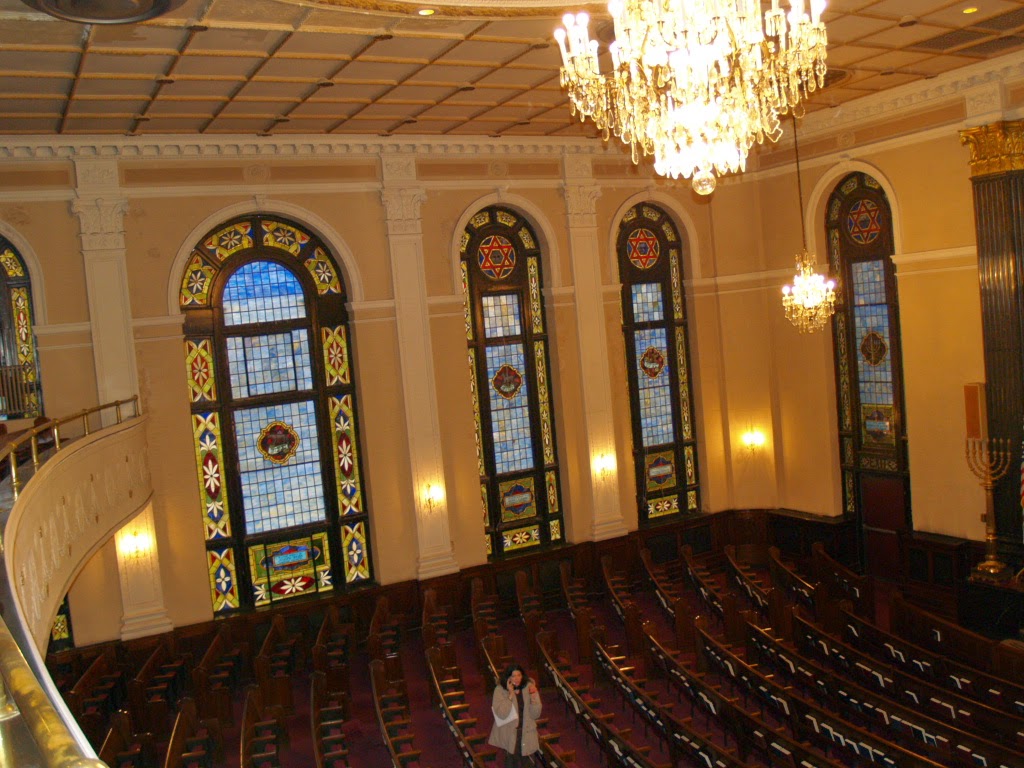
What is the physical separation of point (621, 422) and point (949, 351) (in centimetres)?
520

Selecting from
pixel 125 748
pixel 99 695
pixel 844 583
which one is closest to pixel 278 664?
pixel 99 695

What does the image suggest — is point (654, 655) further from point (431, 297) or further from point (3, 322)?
point (3, 322)

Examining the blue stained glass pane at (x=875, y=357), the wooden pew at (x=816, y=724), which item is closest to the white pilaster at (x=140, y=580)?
the wooden pew at (x=816, y=724)

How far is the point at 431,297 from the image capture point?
48.0 feet

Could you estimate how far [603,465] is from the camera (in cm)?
1579

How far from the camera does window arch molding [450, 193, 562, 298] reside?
48.7 ft

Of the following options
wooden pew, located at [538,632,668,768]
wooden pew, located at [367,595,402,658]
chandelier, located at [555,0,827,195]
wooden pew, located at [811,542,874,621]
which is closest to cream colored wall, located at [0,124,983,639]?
wooden pew, located at [367,595,402,658]

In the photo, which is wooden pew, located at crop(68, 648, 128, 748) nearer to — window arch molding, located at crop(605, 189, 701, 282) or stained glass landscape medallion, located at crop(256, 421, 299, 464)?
stained glass landscape medallion, located at crop(256, 421, 299, 464)

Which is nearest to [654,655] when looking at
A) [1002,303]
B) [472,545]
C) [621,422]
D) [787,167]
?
[472,545]

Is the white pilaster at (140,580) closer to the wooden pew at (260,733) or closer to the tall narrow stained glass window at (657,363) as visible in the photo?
the wooden pew at (260,733)

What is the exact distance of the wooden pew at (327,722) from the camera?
8.89 m

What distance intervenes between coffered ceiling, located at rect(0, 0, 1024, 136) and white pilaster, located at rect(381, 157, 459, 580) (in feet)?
3.40

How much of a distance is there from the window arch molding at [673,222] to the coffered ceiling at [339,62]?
300 centimetres

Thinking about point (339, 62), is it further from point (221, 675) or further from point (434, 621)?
point (434, 621)
